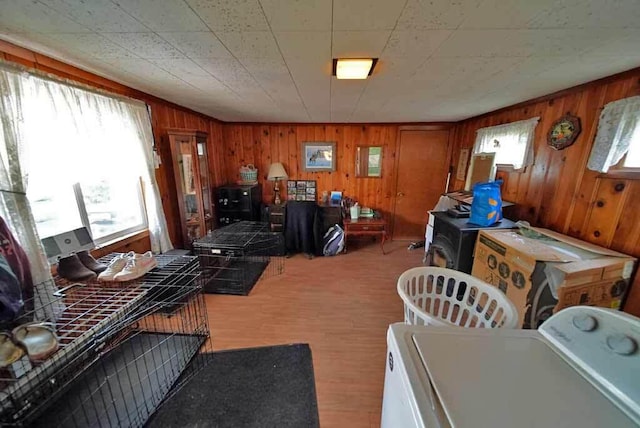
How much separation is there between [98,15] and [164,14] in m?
0.31

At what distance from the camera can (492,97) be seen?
2381 millimetres

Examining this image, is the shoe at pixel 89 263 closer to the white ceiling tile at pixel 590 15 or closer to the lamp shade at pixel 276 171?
the lamp shade at pixel 276 171

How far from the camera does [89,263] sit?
1.71 m

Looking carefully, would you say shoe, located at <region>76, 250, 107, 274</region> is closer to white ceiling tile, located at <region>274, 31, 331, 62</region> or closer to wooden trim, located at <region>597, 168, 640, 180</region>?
white ceiling tile, located at <region>274, 31, 331, 62</region>

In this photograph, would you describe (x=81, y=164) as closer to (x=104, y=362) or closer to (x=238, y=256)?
(x=104, y=362)

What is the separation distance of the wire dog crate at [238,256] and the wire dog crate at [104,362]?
1.98ft

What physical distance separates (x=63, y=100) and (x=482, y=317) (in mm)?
3027

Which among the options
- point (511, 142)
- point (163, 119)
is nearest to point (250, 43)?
point (163, 119)

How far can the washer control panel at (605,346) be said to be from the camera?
604mm

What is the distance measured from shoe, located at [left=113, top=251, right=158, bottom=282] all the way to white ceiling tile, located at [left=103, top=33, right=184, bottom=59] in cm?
137

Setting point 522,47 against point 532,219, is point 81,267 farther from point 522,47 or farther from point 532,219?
point 532,219

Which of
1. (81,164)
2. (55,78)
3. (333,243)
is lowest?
(333,243)

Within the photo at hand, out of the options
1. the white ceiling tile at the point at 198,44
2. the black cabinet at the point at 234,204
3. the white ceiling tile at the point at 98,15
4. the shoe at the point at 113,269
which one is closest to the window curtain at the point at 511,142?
the white ceiling tile at the point at 198,44

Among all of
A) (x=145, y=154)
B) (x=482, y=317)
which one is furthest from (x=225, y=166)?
(x=482, y=317)
